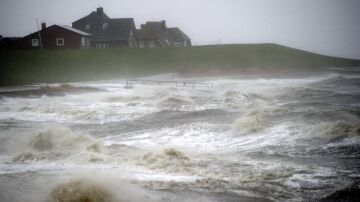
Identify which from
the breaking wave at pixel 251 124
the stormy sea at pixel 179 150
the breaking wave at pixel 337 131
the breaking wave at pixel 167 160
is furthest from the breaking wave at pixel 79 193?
the breaking wave at pixel 337 131

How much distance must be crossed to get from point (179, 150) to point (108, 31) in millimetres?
44667

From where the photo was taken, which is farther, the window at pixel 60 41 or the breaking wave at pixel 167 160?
the window at pixel 60 41

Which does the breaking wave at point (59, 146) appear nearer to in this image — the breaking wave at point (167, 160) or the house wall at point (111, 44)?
the breaking wave at point (167, 160)

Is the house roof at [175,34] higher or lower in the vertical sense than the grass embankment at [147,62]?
higher

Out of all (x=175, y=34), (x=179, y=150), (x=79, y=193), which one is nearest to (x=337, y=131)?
(x=179, y=150)

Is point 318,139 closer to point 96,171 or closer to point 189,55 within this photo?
point 96,171

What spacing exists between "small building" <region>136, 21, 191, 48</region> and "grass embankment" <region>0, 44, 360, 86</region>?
11165mm

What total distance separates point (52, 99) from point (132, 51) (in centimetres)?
2170

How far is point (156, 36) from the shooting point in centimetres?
5856

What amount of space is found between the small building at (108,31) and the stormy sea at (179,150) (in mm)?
30275

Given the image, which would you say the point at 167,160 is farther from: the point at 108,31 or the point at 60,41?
the point at 108,31

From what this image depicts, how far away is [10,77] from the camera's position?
107ft

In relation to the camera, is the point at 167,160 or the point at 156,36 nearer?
the point at 167,160

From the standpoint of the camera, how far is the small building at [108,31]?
5300cm
